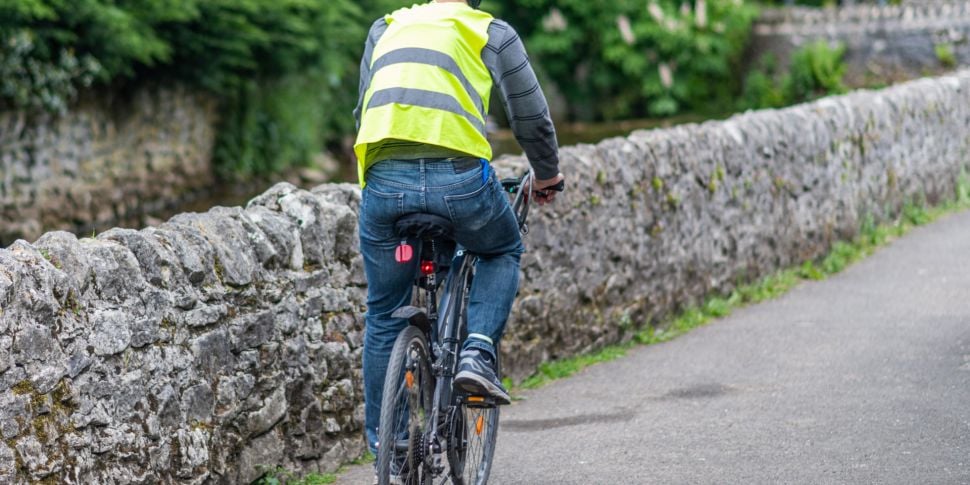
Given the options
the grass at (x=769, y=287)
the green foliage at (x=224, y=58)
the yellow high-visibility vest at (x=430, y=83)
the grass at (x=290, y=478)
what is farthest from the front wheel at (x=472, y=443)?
the green foliage at (x=224, y=58)

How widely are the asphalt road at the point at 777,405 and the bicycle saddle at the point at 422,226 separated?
1480mm

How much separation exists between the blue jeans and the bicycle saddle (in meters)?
0.02

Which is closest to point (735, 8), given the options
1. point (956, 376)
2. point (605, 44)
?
point (605, 44)

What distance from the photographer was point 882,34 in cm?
3762

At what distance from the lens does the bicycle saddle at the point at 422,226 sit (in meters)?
4.47

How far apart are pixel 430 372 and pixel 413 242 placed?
458 millimetres

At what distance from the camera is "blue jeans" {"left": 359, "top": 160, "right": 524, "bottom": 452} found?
14.7 ft

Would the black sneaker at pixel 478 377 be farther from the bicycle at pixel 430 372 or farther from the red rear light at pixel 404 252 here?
the red rear light at pixel 404 252

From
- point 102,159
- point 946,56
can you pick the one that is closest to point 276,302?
point 102,159

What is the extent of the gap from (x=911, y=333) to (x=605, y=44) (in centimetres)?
3408

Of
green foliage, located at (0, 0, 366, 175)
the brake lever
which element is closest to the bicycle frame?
the brake lever

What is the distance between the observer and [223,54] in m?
23.1

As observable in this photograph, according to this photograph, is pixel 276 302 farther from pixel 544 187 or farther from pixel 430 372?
pixel 544 187

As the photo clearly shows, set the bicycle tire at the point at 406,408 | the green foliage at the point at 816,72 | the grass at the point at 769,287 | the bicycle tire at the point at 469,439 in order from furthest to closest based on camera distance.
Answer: the green foliage at the point at 816,72 → the grass at the point at 769,287 → the bicycle tire at the point at 469,439 → the bicycle tire at the point at 406,408
